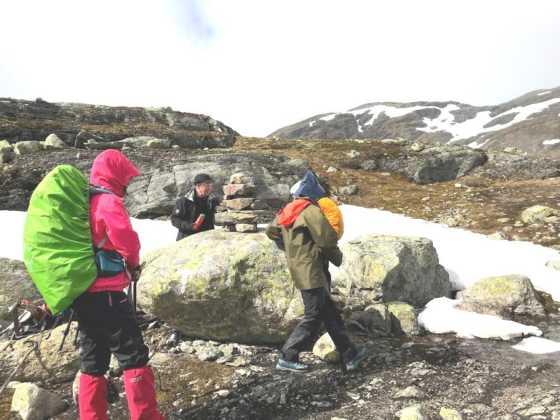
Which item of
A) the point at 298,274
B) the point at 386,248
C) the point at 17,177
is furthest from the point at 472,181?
the point at 17,177

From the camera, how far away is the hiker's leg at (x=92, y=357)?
469 centimetres

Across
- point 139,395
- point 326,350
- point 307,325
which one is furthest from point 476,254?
point 139,395

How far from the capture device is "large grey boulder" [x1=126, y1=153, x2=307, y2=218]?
20.6m

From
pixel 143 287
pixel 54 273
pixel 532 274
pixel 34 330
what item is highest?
pixel 54 273

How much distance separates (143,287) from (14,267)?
418 cm

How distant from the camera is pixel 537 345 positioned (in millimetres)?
7602

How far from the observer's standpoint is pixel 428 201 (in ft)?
75.5

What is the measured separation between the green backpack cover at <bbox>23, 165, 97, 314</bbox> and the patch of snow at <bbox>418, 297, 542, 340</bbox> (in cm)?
735

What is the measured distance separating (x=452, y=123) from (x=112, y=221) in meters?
201

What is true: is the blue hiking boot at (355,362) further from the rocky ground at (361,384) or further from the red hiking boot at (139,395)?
the red hiking boot at (139,395)

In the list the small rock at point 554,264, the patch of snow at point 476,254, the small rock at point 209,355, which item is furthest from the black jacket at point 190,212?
the small rock at point 554,264

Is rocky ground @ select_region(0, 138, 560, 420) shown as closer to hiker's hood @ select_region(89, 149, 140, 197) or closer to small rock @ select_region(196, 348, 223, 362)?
small rock @ select_region(196, 348, 223, 362)

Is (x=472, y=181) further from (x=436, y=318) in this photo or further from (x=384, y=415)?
(x=384, y=415)

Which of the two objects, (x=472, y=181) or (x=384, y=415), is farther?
(x=472, y=181)
